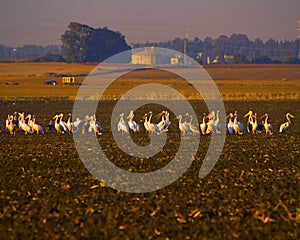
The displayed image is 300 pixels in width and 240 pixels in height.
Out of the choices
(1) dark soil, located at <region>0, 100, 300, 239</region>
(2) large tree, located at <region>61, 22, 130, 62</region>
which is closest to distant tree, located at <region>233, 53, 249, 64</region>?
(2) large tree, located at <region>61, 22, 130, 62</region>

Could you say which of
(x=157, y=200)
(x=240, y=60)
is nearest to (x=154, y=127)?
(x=157, y=200)

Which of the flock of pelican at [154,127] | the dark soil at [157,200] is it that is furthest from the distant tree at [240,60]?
the dark soil at [157,200]

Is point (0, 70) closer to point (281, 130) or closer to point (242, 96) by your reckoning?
point (242, 96)

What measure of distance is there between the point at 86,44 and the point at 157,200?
13336 cm

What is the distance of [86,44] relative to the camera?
145 m

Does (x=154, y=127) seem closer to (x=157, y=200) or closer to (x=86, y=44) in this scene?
(x=157, y=200)

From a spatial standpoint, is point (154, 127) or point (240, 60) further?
point (240, 60)

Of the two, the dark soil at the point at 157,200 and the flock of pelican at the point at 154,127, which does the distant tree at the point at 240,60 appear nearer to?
the flock of pelican at the point at 154,127

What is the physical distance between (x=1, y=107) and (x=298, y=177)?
33646mm

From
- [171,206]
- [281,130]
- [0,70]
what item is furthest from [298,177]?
[0,70]

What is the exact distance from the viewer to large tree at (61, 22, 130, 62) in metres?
146

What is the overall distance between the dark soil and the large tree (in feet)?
409

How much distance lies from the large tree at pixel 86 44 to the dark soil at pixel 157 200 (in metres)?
125

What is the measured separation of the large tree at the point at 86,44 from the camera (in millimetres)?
145875
